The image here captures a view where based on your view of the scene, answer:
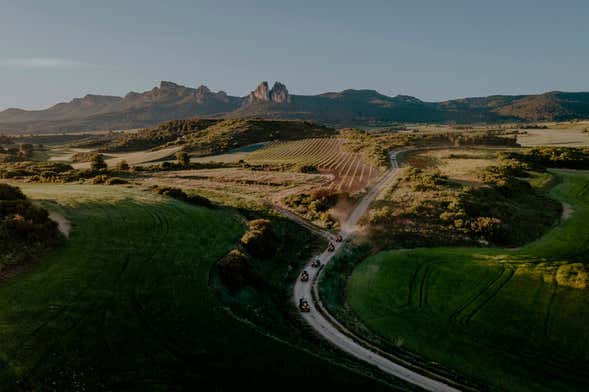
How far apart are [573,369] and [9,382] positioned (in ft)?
95.4

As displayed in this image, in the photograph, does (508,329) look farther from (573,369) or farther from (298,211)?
(298,211)

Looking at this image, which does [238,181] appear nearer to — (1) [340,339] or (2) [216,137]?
(1) [340,339]

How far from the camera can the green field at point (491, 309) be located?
21859mm

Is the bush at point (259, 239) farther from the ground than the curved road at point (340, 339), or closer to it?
farther from the ground

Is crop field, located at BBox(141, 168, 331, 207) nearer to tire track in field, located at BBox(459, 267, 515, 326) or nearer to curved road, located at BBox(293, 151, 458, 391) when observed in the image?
curved road, located at BBox(293, 151, 458, 391)

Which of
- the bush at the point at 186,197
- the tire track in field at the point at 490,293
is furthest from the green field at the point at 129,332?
the bush at the point at 186,197

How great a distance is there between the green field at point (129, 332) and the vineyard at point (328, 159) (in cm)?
4910

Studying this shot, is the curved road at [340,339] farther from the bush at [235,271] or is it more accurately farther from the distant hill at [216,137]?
the distant hill at [216,137]

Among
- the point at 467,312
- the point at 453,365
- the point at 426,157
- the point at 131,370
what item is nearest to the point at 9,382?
the point at 131,370

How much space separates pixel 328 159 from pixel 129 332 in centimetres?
9532

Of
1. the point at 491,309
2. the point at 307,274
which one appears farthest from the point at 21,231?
the point at 491,309

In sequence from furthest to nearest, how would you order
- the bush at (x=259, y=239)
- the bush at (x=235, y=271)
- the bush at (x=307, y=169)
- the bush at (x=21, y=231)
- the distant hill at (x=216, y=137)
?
the distant hill at (x=216, y=137) → the bush at (x=307, y=169) → the bush at (x=259, y=239) → the bush at (x=235, y=271) → the bush at (x=21, y=231)

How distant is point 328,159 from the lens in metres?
110

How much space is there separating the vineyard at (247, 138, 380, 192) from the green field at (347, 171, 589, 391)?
39.0m
